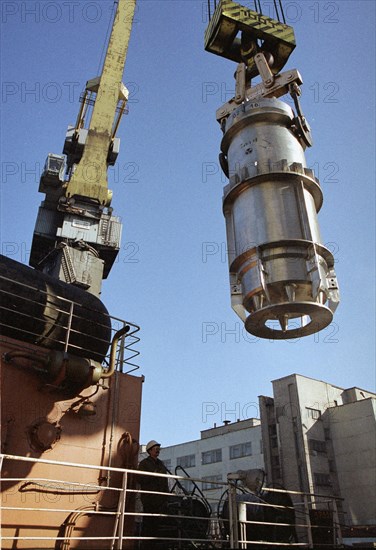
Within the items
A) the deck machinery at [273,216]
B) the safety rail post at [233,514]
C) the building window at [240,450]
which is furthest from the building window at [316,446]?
the safety rail post at [233,514]

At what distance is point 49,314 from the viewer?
8.08m

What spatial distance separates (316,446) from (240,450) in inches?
370

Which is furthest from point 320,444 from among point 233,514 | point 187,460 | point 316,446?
point 233,514

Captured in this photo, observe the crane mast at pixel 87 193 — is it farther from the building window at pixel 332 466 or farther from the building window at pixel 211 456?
the building window at pixel 211 456

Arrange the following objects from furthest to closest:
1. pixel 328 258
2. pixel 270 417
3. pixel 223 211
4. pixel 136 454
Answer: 1. pixel 270 417
2. pixel 223 211
3. pixel 328 258
4. pixel 136 454

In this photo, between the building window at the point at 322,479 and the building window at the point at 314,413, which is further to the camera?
the building window at the point at 314,413

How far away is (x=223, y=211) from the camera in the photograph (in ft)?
34.3

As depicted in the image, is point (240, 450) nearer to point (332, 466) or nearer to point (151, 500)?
point (332, 466)

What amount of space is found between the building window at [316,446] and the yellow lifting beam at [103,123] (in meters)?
25.7

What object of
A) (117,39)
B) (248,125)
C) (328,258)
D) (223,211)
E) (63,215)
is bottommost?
(328,258)

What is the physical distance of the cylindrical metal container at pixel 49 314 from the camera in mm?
7719

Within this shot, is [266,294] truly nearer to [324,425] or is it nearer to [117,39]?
[117,39]

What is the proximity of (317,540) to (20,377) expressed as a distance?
6.85 m

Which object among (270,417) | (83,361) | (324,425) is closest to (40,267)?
(83,361)
